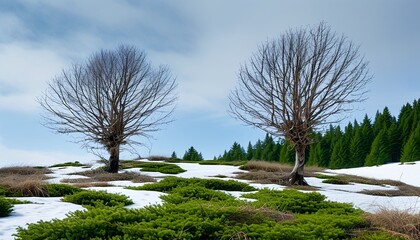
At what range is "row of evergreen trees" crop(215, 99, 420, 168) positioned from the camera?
51.4 m

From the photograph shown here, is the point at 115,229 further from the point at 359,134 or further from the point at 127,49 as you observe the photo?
the point at 359,134

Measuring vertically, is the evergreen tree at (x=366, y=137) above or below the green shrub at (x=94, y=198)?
above

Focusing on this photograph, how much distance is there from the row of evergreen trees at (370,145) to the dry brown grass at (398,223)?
131 feet

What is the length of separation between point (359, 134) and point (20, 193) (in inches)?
2171

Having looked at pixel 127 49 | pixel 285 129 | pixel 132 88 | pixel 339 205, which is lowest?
pixel 339 205

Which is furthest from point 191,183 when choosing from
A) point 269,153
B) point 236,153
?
point 236,153

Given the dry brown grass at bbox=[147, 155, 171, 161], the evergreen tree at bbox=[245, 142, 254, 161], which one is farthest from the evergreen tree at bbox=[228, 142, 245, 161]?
the dry brown grass at bbox=[147, 155, 171, 161]

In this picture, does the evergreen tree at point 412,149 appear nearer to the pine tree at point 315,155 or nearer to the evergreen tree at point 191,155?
the pine tree at point 315,155

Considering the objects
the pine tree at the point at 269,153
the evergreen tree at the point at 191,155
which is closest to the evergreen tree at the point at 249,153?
the pine tree at the point at 269,153

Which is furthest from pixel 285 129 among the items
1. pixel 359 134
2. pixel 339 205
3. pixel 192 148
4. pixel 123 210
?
pixel 192 148

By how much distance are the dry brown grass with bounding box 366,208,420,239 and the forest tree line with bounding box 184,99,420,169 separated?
43.0 meters

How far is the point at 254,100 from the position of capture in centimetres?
1750

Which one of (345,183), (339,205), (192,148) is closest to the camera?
(339,205)

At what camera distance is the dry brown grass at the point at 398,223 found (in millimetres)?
5434
